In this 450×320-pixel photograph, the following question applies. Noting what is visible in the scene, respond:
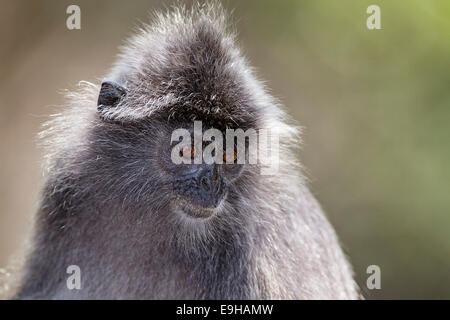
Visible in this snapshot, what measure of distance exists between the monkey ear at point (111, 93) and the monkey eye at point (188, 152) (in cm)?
59

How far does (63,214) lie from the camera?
5254mm

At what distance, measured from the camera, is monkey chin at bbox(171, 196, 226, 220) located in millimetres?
4801

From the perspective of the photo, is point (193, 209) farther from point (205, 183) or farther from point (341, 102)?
point (341, 102)

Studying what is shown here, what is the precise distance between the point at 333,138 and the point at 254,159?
5.78 meters

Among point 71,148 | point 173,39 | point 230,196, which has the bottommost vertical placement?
point 230,196

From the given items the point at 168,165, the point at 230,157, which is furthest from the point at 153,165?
the point at 230,157

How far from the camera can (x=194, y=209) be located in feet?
15.8

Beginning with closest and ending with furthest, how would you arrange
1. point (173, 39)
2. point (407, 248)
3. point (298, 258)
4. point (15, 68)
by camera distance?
point (173, 39) < point (298, 258) < point (15, 68) < point (407, 248)

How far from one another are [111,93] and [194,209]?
1.04 metres

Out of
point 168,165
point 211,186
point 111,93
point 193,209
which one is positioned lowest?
point 193,209

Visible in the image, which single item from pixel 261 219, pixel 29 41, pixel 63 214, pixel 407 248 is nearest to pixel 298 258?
pixel 261 219

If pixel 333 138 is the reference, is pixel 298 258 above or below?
below

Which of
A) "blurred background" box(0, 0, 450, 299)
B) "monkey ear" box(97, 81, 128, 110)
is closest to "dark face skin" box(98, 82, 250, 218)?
"monkey ear" box(97, 81, 128, 110)

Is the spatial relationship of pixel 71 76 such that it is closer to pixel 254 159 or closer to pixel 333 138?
pixel 333 138
